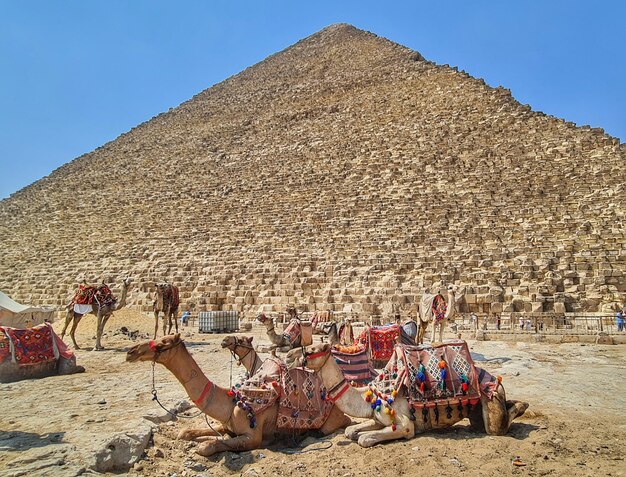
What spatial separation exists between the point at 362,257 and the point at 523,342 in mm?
6234

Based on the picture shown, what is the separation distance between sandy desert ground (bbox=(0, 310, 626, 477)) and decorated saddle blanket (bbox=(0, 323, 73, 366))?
295mm

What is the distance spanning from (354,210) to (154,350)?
47.7ft

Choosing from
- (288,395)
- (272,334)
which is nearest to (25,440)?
(288,395)

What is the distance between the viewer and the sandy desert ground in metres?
2.73

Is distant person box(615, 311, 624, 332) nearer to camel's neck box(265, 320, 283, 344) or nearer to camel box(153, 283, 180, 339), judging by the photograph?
camel's neck box(265, 320, 283, 344)

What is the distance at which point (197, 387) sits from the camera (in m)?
3.03

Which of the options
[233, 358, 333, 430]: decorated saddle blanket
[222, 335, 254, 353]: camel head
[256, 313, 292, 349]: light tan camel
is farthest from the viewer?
[256, 313, 292, 349]: light tan camel

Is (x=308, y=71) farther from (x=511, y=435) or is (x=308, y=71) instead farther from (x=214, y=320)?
(x=511, y=435)

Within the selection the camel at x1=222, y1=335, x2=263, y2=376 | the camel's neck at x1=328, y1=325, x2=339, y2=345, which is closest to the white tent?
the camel's neck at x1=328, y1=325, x2=339, y2=345

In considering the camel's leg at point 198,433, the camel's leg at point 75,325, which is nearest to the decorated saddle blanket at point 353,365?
the camel's leg at point 198,433

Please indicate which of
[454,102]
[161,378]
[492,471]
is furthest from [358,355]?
[454,102]

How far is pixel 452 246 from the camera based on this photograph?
13.7m

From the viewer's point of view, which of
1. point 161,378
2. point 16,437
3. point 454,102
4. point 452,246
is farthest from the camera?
point 454,102

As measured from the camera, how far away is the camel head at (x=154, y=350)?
9.27ft
